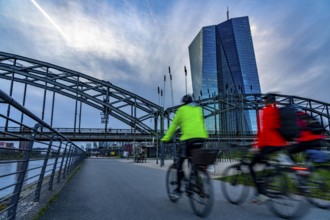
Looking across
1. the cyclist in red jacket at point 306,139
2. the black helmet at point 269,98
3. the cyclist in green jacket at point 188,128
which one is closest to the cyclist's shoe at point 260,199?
the cyclist in red jacket at point 306,139

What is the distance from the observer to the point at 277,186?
3.59 m

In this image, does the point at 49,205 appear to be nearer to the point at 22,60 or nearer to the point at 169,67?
the point at 169,67

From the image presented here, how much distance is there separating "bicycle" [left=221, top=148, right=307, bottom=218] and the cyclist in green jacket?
2.84ft

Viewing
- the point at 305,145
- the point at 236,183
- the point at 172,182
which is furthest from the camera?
the point at 172,182

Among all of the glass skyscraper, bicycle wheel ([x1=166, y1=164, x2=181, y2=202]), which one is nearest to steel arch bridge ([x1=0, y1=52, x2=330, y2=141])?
the glass skyscraper

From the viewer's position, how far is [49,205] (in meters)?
4.48

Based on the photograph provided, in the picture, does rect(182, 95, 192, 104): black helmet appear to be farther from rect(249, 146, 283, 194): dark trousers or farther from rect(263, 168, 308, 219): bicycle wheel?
rect(263, 168, 308, 219): bicycle wheel

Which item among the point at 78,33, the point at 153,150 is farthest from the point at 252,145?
the point at 153,150

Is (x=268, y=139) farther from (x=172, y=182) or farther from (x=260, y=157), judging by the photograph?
(x=172, y=182)

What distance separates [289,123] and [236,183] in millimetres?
1432

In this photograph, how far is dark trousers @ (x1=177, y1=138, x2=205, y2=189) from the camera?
14.0 ft

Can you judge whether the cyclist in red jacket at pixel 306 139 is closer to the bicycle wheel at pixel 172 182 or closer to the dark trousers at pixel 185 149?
the dark trousers at pixel 185 149

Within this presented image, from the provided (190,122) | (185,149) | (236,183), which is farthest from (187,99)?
(236,183)

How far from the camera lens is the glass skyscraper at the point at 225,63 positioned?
207 feet
